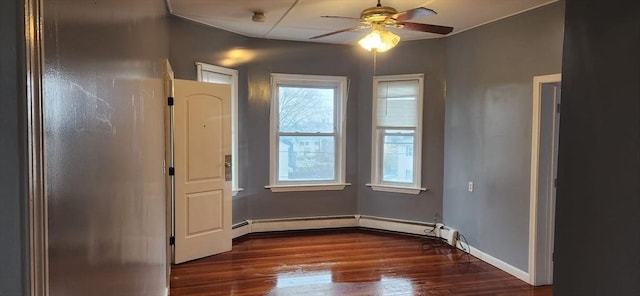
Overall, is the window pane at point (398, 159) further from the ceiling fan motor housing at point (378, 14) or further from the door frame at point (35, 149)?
the door frame at point (35, 149)

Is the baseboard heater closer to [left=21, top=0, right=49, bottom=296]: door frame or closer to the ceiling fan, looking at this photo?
the ceiling fan

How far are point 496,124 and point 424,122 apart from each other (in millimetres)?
1188

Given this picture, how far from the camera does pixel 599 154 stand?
3.55ft

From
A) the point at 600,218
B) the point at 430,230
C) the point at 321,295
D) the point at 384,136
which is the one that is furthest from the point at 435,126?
the point at 600,218

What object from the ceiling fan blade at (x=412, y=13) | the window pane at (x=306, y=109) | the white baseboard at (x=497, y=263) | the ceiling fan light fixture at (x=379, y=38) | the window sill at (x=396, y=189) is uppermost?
the ceiling fan blade at (x=412, y=13)

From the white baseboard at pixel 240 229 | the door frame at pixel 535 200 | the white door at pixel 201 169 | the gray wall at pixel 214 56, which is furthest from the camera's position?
the white baseboard at pixel 240 229

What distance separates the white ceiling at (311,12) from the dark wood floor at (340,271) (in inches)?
98.4

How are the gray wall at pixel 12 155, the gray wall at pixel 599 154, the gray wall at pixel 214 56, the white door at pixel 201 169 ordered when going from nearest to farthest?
the gray wall at pixel 12 155 < the gray wall at pixel 599 154 < the white door at pixel 201 169 < the gray wall at pixel 214 56

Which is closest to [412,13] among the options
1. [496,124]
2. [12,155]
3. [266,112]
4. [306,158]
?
[496,124]

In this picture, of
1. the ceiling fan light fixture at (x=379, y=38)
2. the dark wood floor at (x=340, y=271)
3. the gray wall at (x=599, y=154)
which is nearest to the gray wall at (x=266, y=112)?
the dark wood floor at (x=340, y=271)

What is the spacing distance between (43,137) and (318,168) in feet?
16.9

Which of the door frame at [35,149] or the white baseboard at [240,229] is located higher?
the door frame at [35,149]

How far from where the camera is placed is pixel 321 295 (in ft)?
11.8

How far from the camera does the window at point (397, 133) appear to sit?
18.1 ft
